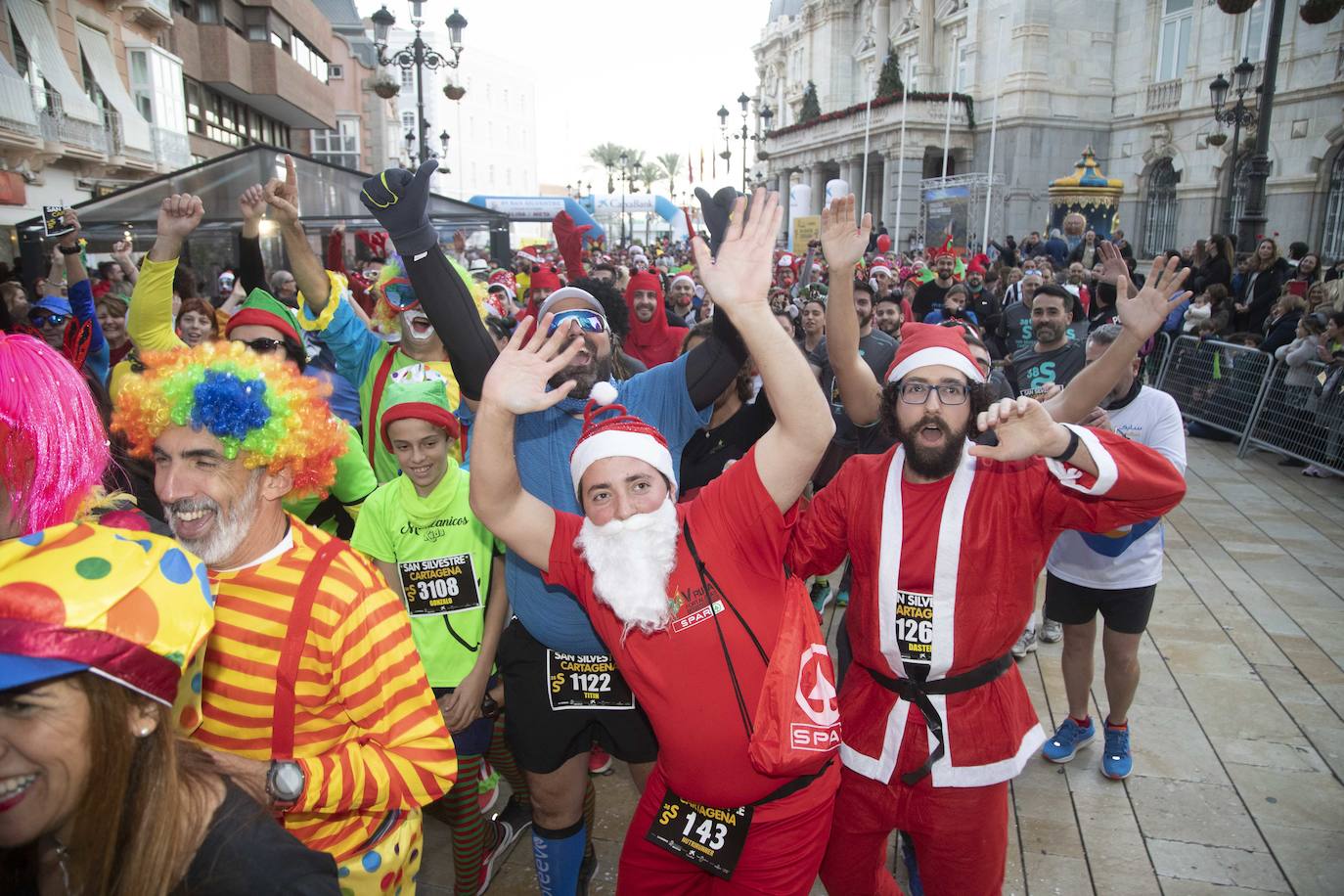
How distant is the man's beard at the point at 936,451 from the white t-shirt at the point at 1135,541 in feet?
5.41

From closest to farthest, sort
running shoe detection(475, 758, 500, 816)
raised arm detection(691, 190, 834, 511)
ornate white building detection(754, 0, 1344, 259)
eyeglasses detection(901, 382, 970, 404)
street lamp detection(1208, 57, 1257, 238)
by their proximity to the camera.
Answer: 1. raised arm detection(691, 190, 834, 511)
2. eyeglasses detection(901, 382, 970, 404)
3. running shoe detection(475, 758, 500, 816)
4. street lamp detection(1208, 57, 1257, 238)
5. ornate white building detection(754, 0, 1344, 259)

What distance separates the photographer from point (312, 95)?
35062 millimetres

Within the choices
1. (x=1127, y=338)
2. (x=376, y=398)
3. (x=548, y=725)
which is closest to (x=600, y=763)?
(x=548, y=725)

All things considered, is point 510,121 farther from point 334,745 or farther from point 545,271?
point 334,745

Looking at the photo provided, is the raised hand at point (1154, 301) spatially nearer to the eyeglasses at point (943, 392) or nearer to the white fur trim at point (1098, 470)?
the eyeglasses at point (943, 392)

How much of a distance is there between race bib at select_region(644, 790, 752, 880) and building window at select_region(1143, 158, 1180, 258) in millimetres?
33333

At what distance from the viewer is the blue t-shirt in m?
2.82

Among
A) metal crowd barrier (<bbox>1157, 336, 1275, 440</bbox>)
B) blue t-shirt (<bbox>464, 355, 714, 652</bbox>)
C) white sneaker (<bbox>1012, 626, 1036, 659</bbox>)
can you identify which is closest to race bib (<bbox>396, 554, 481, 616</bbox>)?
blue t-shirt (<bbox>464, 355, 714, 652</bbox>)

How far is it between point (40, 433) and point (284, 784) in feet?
2.98

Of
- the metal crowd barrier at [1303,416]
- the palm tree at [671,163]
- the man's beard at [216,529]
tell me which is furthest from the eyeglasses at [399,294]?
the palm tree at [671,163]

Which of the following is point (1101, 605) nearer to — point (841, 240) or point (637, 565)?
point (841, 240)

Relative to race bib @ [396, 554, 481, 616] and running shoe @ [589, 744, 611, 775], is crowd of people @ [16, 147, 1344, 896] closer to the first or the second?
race bib @ [396, 554, 481, 616]

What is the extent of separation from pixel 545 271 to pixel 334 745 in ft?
22.8

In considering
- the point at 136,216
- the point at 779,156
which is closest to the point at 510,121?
the point at 779,156
